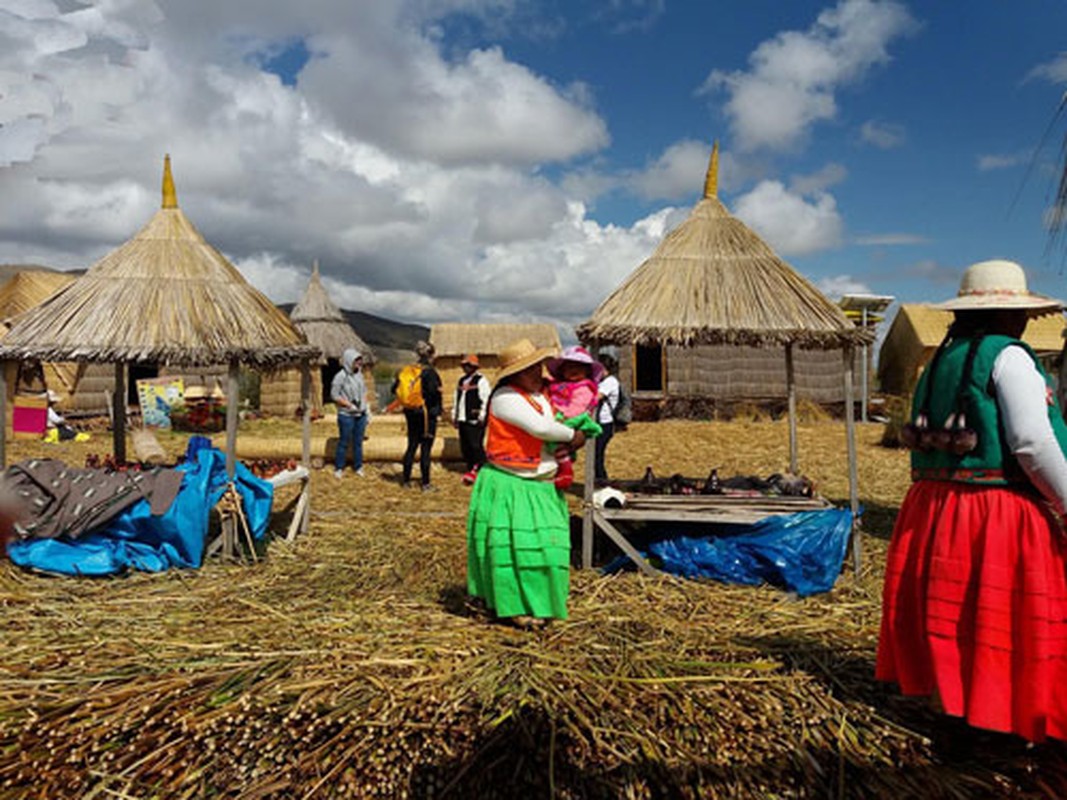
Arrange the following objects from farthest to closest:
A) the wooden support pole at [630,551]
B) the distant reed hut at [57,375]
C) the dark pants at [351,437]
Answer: the distant reed hut at [57,375], the dark pants at [351,437], the wooden support pole at [630,551]

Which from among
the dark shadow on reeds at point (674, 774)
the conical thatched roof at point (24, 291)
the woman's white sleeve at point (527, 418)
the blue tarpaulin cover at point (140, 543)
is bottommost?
the dark shadow on reeds at point (674, 774)

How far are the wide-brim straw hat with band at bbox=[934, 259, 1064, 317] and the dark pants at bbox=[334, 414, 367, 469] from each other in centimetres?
798

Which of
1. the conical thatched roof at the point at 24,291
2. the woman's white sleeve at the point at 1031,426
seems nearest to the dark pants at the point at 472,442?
the woman's white sleeve at the point at 1031,426

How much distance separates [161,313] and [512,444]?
3382mm

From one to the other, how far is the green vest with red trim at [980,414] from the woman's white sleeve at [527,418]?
5.58 ft

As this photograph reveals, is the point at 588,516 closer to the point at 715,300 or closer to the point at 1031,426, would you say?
the point at 715,300

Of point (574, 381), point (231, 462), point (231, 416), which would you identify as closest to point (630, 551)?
point (574, 381)

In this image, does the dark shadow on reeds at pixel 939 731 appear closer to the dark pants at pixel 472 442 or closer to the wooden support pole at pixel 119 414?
the wooden support pole at pixel 119 414

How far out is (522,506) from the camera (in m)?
3.71

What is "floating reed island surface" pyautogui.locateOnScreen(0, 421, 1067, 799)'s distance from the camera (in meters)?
2.68

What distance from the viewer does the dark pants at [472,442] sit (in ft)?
31.5

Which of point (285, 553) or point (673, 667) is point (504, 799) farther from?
point (285, 553)

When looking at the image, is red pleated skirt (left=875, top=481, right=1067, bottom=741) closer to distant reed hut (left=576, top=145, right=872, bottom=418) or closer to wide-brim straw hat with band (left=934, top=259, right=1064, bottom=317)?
wide-brim straw hat with band (left=934, top=259, right=1064, bottom=317)

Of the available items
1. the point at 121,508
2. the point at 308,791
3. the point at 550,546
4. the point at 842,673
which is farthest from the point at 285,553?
the point at 842,673
